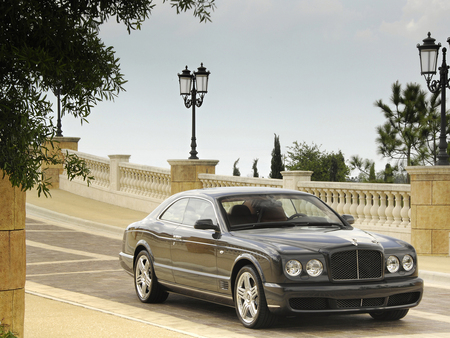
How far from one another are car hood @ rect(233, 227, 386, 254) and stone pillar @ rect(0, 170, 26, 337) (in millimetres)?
2721

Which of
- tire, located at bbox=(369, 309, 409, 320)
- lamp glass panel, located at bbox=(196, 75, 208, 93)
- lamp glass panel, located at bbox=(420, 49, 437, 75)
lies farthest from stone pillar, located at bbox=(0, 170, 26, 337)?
lamp glass panel, located at bbox=(196, 75, 208, 93)

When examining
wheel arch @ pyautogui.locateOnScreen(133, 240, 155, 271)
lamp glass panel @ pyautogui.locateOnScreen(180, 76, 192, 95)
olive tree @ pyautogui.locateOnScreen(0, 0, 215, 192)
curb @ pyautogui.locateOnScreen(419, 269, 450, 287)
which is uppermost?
lamp glass panel @ pyautogui.locateOnScreen(180, 76, 192, 95)

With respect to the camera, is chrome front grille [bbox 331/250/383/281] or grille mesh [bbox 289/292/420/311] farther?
chrome front grille [bbox 331/250/383/281]

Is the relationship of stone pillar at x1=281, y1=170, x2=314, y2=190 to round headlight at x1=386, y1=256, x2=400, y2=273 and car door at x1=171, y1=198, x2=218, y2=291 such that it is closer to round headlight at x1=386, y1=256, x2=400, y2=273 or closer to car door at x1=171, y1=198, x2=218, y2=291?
car door at x1=171, y1=198, x2=218, y2=291

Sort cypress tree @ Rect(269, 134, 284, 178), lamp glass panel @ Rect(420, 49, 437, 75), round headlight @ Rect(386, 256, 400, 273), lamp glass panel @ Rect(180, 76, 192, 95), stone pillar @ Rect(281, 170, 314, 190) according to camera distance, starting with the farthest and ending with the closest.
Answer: cypress tree @ Rect(269, 134, 284, 178) → lamp glass panel @ Rect(180, 76, 192, 95) → stone pillar @ Rect(281, 170, 314, 190) → lamp glass panel @ Rect(420, 49, 437, 75) → round headlight @ Rect(386, 256, 400, 273)

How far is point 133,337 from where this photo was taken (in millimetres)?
7582

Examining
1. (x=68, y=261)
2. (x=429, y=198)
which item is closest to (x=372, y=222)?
(x=429, y=198)

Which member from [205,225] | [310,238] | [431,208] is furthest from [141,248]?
[431,208]

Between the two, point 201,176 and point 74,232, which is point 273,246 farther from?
point 201,176

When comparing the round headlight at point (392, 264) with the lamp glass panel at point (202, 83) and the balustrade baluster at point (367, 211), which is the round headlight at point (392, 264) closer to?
the balustrade baluster at point (367, 211)

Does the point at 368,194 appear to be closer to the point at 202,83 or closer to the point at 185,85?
the point at 202,83

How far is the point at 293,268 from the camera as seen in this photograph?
810 centimetres

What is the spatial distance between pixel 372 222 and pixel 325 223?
358 inches

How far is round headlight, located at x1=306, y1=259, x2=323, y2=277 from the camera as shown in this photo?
8.09 m
